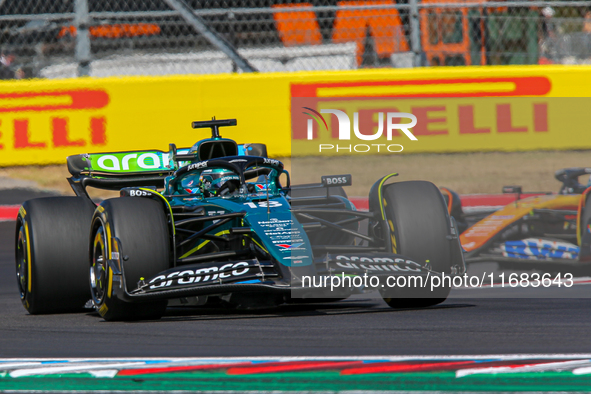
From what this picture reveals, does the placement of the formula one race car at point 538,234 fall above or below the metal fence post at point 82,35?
below

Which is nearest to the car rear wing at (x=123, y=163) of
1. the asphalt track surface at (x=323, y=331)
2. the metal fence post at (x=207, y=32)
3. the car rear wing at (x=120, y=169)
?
the car rear wing at (x=120, y=169)

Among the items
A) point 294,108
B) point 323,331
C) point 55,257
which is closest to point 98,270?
point 55,257

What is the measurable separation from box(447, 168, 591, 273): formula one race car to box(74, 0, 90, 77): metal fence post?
4.83 meters

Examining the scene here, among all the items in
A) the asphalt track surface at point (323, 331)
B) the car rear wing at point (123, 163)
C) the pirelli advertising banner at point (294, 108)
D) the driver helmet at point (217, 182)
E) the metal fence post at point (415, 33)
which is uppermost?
the metal fence post at point (415, 33)

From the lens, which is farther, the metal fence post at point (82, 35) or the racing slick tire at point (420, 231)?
the metal fence post at point (82, 35)

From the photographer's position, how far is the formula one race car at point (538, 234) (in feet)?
24.1

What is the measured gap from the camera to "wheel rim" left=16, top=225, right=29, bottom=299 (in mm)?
6484

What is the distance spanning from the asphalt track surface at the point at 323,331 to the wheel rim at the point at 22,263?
19cm

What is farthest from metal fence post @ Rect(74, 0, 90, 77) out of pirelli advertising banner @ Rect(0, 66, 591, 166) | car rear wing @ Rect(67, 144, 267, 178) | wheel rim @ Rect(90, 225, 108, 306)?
wheel rim @ Rect(90, 225, 108, 306)

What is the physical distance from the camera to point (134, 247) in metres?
5.57

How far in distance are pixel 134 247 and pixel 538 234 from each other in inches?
132

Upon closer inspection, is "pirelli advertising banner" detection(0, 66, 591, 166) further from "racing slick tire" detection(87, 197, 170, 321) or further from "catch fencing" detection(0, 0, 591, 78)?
"racing slick tire" detection(87, 197, 170, 321)

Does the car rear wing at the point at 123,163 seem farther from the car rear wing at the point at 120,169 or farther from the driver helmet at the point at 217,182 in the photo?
the driver helmet at the point at 217,182

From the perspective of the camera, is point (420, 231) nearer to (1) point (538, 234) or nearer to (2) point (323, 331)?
(2) point (323, 331)
